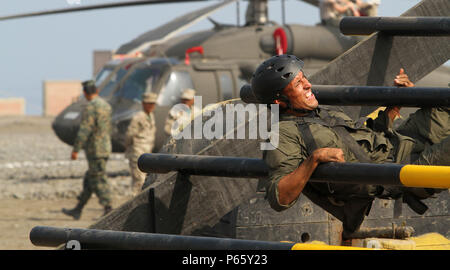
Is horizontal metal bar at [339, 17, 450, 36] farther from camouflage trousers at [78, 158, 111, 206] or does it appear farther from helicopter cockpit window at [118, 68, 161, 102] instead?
helicopter cockpit window at [118, 68, 161, 102]

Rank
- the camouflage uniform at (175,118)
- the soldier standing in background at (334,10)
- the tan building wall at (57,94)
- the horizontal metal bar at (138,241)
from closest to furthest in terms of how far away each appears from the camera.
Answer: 1. the horizontal metal bar at (138,241)
2. the camouflage uniform at (175,118)
3. the soldier standing in background at (334,10)
4. the tan building wall at (57,94)

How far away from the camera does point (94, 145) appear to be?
12180mm

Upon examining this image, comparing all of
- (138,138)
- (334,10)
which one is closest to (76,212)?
(138,138)

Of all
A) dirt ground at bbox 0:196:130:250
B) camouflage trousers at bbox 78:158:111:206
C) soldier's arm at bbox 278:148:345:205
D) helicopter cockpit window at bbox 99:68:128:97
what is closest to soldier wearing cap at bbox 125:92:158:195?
camouflage trousers at bbox 78:158:111:206

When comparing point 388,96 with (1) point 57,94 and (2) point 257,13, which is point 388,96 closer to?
(2) point 257,13

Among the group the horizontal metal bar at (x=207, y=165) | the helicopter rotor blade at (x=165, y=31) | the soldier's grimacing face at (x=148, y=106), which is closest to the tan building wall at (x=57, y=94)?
the helicopter rotor blade at (x=165, y=31)

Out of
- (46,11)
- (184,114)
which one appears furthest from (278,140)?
(46,11)

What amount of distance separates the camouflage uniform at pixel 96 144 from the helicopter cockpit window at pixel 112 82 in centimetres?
457

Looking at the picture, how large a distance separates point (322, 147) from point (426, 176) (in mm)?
713

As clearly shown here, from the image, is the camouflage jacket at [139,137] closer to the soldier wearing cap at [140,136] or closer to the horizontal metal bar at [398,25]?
the soldier wearing cap at [140,136]

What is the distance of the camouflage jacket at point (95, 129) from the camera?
476 inches
